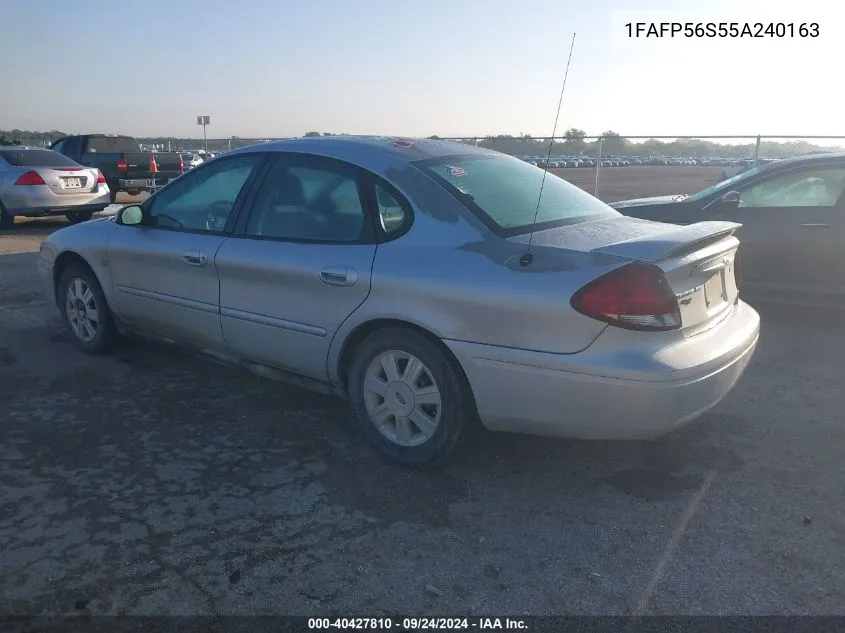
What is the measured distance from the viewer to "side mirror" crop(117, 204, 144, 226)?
4898mm

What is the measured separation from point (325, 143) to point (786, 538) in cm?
302

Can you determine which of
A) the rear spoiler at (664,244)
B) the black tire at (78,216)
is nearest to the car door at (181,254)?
the rear spoiler at (664,244)

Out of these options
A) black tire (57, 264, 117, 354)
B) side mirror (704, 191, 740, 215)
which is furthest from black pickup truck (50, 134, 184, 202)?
side mirror (704, 191, 740, 215)

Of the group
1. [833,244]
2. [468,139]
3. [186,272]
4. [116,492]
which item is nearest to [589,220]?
[186,272]

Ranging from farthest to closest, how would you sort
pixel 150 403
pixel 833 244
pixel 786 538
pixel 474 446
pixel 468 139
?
pixel 468 139
pixel 833 244
pixel 150 403
pixel 474 446
pixel 786 538

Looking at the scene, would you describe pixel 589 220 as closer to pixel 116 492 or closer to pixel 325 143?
pixel 325 143

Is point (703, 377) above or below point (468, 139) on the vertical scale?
below

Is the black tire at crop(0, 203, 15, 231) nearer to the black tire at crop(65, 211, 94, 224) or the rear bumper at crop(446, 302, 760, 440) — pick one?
the black tire at crop(65, 211, 94, 224)

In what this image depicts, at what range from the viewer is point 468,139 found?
1598cm

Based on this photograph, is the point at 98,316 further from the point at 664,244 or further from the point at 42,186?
the point at 42,186

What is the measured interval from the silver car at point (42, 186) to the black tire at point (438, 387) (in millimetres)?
10982

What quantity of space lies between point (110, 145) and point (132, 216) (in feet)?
46.3

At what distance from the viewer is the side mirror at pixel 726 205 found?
252 inches

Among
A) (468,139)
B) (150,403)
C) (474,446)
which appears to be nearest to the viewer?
(474,446)
